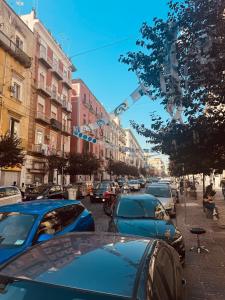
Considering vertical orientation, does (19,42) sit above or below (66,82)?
below

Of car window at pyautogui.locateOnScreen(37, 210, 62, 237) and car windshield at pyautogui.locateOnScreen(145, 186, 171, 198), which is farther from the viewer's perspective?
car windshield at pyautogui.locateOnScreen(145, 186, 171, 198)

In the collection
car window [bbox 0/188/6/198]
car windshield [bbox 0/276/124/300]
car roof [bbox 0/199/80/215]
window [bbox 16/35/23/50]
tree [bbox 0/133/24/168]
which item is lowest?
car windshield [bbox 0/276/124/300]

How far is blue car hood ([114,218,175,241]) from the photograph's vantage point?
7148 mm

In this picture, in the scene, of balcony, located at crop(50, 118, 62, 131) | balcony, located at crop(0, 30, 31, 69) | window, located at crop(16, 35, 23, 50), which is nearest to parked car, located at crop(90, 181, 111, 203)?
balcony, located at crop(50, 118, 62, 131)

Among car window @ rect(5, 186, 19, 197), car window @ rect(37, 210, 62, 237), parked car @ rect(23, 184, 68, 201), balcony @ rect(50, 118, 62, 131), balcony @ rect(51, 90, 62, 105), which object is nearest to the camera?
car window @ rect(37, 210, 62, 237)

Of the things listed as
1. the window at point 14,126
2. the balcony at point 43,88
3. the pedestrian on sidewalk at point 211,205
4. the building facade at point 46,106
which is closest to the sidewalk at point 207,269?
the pedestrian on sidewalk at point 211,205

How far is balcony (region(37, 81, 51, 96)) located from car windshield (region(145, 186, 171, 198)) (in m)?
20.0

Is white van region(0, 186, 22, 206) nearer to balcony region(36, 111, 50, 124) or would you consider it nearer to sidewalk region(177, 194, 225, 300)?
sidewalk region(177, 194, 225, 300)

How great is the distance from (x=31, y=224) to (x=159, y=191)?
12864mm

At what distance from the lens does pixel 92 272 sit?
8.09 feet

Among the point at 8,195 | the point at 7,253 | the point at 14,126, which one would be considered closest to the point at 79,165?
the point at 14,126

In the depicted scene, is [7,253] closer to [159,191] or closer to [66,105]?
[159,191]

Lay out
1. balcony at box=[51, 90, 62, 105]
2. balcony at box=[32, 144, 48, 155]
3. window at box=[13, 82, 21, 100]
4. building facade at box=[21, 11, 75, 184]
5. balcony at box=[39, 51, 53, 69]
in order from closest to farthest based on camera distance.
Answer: window at box=[13, 82, 21, 100] < balcony at box=[32, 144, 48, 155] < building facade at box=[21, 11, 75, 184] < balcony at box=[39, 51, 53, 69] < balcony at box=[51, 90, 62, 105]

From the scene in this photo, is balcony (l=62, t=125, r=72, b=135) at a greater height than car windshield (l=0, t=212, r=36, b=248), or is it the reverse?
balcony (l=62, t=125, r=72, b=135)
